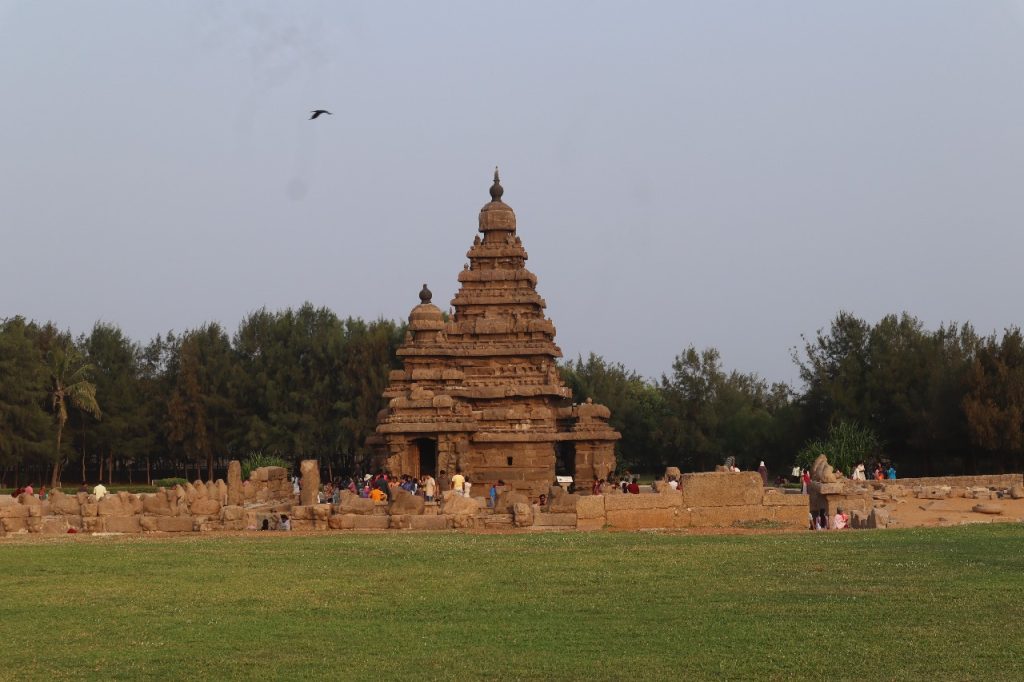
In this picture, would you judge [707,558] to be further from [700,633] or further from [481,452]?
[481,452]

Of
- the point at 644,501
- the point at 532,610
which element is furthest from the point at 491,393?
→ the point at 532,610

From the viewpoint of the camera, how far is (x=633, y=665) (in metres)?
12.5

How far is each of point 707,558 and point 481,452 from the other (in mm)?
27009

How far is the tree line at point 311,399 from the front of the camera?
54.9 metres

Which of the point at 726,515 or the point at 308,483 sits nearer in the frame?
the point at 726,515

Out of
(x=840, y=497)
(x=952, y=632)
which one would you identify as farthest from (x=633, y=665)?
(x=840, y=497)

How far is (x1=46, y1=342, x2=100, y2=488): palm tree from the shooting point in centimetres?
6144

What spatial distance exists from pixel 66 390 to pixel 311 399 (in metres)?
11.2

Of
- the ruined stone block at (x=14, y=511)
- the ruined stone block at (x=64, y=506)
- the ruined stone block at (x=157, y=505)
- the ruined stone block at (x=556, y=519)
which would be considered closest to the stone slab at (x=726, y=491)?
the ruined stone block at (x=556, y=519)

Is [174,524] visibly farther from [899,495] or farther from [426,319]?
[426,319]

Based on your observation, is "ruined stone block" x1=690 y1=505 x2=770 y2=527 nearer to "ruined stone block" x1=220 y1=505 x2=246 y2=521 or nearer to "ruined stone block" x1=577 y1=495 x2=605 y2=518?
"ruined stone block" x1=577 y1=495 x2=605 y2=518

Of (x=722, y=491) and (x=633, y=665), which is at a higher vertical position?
(x=722, y=491)

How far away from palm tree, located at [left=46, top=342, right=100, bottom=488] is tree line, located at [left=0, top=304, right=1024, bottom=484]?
97mm

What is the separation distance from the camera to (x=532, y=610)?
607 inches
